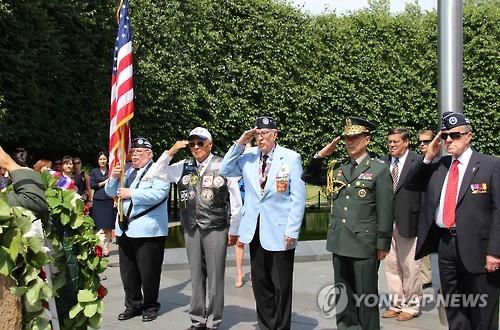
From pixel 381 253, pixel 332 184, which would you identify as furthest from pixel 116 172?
pixel 381 253

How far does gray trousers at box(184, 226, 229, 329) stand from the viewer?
653 centimetres

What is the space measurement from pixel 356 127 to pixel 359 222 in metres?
0.81

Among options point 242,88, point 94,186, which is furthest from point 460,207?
point 242,88

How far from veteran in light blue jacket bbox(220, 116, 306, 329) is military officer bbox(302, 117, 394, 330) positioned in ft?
1.30

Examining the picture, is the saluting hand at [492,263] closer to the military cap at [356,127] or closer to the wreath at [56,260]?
the military cap at [356,127]

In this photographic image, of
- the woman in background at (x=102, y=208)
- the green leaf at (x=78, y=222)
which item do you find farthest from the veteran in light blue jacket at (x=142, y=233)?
the woman in background at (x=102, y=208)

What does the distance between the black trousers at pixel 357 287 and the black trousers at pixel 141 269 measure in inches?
87.5

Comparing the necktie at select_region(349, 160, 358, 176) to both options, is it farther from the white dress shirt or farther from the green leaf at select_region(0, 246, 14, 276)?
the green leaf at select_region(0, 246, 14, 276)

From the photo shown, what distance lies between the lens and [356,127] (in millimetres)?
5684

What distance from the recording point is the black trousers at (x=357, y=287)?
5.64 meters

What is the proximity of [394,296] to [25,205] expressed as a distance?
15.2ft

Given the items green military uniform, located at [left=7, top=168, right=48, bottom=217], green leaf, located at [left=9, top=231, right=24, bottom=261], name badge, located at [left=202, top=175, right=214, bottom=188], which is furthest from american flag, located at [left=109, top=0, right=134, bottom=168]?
green leaf, located at [left=9, top=231, right=24, bottom=261]

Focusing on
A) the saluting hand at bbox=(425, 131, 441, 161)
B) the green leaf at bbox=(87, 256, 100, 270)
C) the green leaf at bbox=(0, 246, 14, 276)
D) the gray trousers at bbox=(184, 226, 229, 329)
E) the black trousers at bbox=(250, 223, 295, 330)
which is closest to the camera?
the green leaf at bbox=(0, 246, 14, 276)

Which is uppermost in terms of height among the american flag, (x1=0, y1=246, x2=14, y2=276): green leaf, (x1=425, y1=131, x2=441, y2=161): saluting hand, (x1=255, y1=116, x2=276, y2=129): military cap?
the american flag
